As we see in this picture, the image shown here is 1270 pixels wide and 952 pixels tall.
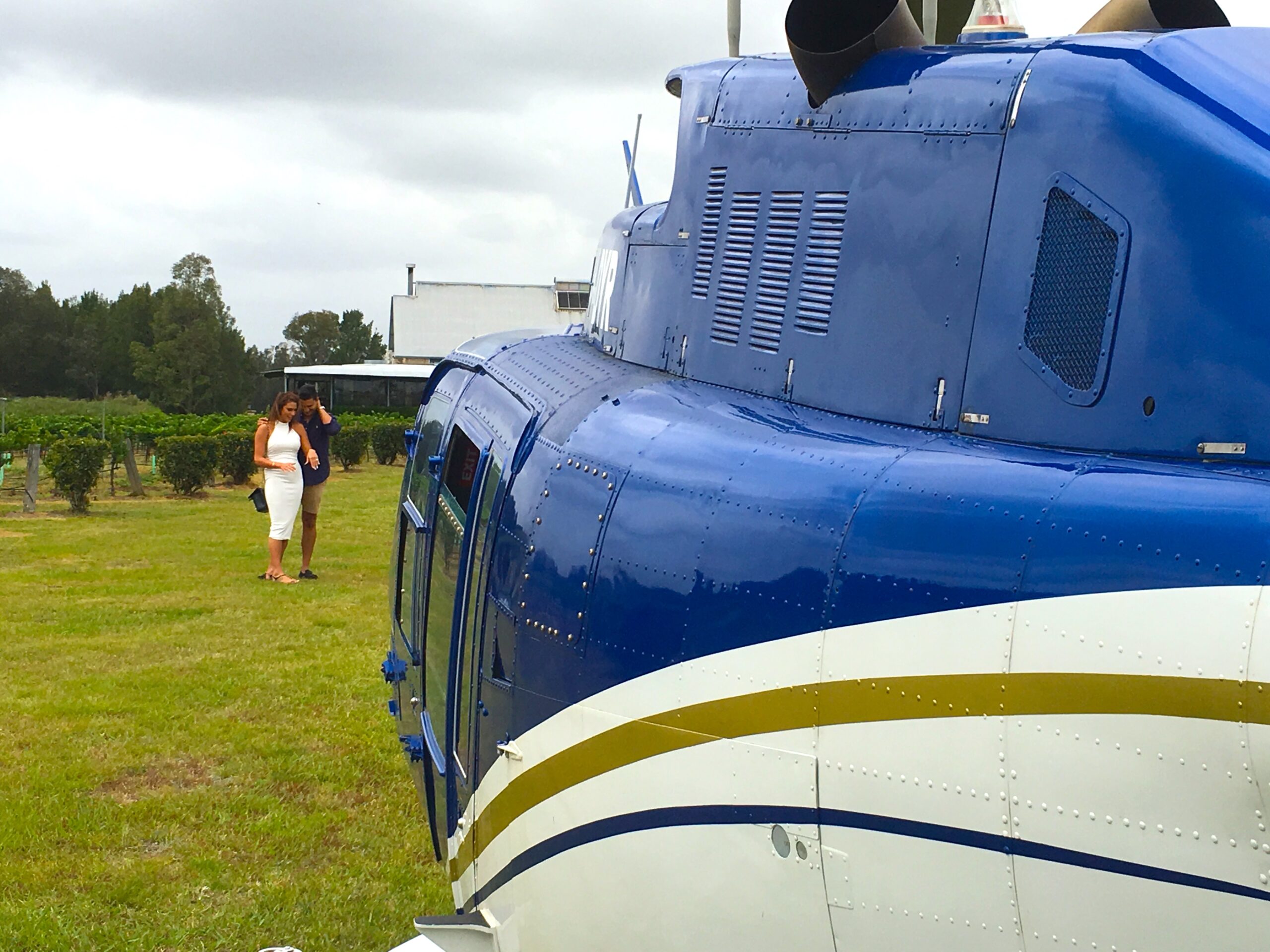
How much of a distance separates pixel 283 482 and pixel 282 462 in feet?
0.95

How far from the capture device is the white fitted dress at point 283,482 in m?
12.2

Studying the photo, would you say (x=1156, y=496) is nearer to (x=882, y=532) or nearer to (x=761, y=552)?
(x=882, y=532)

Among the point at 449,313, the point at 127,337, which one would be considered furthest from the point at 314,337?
the point at 449,313

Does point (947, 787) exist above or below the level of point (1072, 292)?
below

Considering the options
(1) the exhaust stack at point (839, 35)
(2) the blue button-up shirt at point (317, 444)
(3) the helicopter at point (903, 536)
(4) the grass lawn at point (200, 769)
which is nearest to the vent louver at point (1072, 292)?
(3) the helicopter at point (903, 536)

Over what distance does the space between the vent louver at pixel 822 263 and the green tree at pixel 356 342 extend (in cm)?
10264

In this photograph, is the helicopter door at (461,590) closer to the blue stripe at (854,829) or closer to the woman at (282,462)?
the blue stripe at (854,829)

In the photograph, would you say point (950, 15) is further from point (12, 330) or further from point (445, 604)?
point (12, 330)

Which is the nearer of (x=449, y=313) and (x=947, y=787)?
(x=947, y=787)

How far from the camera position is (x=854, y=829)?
254cm

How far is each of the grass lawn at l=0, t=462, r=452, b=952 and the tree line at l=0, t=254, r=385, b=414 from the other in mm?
65901

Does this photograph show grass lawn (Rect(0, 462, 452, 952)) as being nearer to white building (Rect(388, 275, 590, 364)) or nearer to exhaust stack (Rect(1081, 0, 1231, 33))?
exhaust stack (Rect(1081, 0, 1231, 33))

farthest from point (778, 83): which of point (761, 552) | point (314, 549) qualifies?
point (314, 549)

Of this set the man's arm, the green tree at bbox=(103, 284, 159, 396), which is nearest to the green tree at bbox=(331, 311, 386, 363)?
the green tree at bbox=(103, 284, 159, 396)
